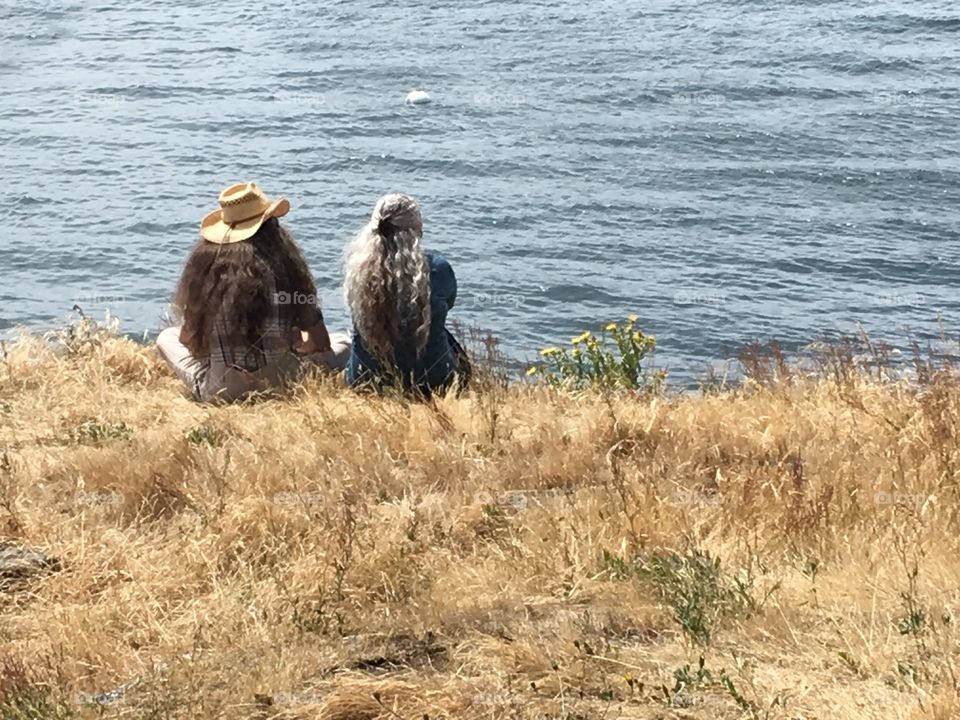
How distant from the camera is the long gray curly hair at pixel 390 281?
393 inches

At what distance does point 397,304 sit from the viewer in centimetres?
1002

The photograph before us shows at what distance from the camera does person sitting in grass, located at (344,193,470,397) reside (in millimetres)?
→ 9992

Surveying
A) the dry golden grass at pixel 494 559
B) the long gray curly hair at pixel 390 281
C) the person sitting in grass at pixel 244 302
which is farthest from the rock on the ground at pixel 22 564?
the long gray curly hair at pixel 390 281

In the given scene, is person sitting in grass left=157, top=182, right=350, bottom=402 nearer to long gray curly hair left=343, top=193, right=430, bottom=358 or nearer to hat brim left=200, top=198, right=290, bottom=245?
hat brim left=200, top=198, right=290, bottom=245

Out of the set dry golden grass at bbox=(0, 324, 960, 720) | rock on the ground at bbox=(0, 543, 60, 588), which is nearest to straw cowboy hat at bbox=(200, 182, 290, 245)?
dry golden grass at bbox=(0, 324, 960, 720)

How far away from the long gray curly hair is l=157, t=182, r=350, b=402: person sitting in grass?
466 millimetres

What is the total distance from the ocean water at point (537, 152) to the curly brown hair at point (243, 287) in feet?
30.4

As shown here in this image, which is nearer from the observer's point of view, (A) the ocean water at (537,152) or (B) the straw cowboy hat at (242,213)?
Result: (B) the straw cowboy hat at (242,213)

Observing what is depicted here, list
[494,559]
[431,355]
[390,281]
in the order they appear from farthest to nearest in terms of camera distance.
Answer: [431,355]
[390,281]
[494,559]

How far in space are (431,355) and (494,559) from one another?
13.8 ft

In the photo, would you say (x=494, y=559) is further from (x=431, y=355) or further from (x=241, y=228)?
(x=241, y=228)

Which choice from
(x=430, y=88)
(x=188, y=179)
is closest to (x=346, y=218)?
(x=188, y=179)

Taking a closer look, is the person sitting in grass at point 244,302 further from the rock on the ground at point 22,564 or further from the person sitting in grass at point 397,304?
the rock on the ground at point 22,564

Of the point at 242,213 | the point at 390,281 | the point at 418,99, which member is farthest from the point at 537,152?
the point at 390,281
